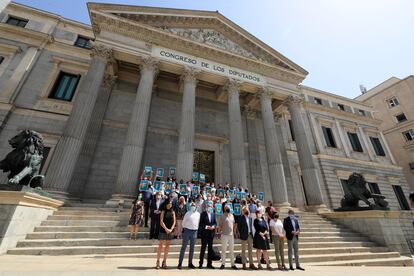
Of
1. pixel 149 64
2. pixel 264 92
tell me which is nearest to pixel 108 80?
pixel 149 64

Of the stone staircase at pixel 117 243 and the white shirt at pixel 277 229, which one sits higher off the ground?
the white shirt at pixel 277 229

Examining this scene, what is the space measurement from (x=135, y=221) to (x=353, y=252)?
8422mm

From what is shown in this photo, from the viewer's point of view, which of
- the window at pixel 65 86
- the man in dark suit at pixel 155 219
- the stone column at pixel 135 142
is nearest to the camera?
the man in dark suit at pixel 155 219

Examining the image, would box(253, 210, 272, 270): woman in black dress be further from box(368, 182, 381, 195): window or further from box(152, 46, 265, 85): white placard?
box(368, 182, 381, 195): window

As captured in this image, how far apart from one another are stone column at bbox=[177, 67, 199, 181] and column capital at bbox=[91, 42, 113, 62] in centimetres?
473

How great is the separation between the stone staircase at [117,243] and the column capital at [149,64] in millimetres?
8673

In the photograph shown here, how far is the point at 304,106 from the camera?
2239 cm

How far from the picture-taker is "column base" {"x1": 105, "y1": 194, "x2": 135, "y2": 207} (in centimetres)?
899

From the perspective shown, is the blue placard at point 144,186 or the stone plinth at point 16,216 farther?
the blue placard at point 144,186

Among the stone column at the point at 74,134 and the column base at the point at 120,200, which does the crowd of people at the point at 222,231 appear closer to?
the column base at the point at 120,200

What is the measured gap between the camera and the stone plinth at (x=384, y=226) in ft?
28.8

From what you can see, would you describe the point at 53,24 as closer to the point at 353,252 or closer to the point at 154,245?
the point at 154,245

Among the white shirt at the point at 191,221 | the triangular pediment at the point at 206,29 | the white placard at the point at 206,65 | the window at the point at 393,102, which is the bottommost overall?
the white shirt at the point at 191,221

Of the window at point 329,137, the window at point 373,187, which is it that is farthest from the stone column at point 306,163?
the window at point 373,187
